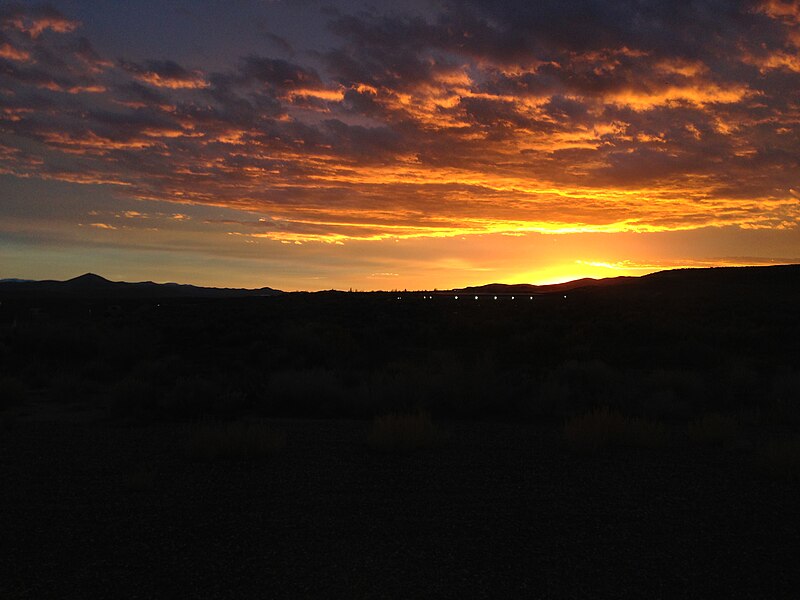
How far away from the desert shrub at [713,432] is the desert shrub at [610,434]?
1.66 ft

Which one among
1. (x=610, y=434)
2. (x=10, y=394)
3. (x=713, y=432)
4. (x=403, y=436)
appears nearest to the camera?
(x=403, y=436)

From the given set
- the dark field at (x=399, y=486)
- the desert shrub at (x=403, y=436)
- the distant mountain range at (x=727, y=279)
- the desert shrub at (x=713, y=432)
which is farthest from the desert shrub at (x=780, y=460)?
the distant mountain range at (x=727, y=279)

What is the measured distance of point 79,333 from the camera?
81.7 ft

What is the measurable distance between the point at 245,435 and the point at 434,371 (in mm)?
9295

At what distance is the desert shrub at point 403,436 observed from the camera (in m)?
9.82

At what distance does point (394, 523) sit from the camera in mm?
6832

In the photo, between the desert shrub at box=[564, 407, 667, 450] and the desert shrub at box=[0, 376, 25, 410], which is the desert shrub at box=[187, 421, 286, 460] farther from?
the desert shrub at box=[0, 376, 25, 410]

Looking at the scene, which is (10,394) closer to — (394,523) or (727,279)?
(394,523)

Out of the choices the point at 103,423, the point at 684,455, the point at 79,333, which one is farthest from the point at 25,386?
the point at 684,455

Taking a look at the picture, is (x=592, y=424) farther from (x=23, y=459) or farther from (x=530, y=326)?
(x=530, y=326)

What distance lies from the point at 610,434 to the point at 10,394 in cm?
1241

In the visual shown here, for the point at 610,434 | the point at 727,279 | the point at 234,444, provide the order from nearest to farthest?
the point at 234,444 < the point at 610,434 < the point at 727,279

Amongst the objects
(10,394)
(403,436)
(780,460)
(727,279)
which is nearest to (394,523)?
(403,436)

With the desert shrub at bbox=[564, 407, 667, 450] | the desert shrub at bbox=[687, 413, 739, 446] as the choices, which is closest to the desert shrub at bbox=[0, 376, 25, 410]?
the desert shrub at bbox=[564, 407, 667, 450]
